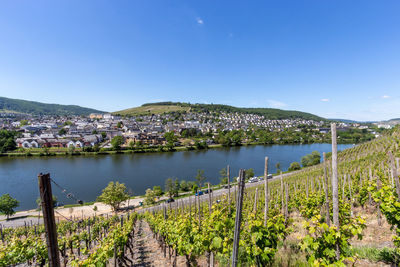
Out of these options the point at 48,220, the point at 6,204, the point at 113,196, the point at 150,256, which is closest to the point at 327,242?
the point at 48,220

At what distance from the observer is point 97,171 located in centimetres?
3994

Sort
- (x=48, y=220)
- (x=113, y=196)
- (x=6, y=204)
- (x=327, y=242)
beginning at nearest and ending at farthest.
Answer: (x=48, y=220), (x=327, y=242), (x=6, y=204), (x=113, y=196)

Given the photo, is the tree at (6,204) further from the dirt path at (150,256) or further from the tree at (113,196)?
the dirt path at (150,256)

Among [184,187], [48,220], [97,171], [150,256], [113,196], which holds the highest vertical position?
[48,220]

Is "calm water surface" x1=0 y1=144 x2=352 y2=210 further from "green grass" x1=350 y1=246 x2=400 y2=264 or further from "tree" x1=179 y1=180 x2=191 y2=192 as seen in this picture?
"green grass" x1=350 y1=246 x2=400 y2=264

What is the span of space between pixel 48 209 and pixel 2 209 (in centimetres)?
2742

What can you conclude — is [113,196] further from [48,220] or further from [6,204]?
[48,220]

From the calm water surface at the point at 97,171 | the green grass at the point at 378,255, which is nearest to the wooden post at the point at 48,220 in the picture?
the green grass at the point at 378,255

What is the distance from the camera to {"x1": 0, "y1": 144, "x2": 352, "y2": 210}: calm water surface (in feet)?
99.6

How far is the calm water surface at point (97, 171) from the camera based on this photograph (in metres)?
30.3

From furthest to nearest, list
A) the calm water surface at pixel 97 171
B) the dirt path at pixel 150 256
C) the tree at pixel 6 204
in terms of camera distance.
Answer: the calm water surface at pixel 97 171 < the tree at pixel 6 204 < the dirt path at pixel 150 256

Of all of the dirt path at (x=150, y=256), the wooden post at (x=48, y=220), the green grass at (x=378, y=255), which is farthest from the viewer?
the dirt path at (x=150, y=256)

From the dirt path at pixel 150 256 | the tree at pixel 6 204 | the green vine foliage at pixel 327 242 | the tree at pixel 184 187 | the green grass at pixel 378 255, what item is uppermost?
the green vine foliage at pixel 327 242

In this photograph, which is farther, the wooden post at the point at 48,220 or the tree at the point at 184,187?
the tree at the point at 184,187
